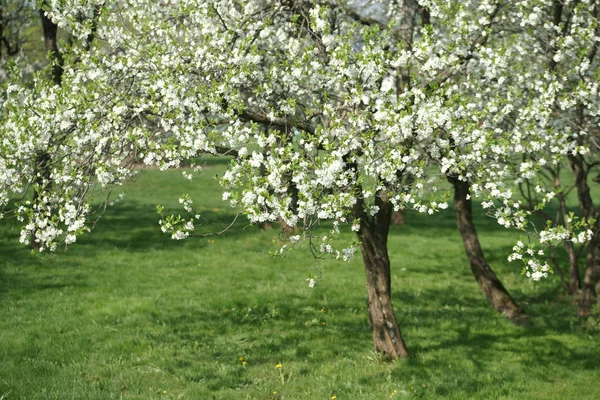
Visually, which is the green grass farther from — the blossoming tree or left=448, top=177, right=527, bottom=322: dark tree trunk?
the blossoming tree

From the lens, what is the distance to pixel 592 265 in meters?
13.8

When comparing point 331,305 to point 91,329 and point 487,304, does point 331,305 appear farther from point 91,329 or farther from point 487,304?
point 91,329

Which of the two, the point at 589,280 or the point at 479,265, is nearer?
the point at 589,280

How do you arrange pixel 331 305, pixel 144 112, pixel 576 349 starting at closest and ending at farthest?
1. pixel 144 112
2. pixel 576 349
3. pixel 331 305

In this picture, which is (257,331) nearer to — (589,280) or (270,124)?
(270,124)

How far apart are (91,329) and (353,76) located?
728 cm

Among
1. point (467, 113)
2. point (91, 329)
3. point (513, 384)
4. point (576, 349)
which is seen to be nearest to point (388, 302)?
Answer: point (513, 384)

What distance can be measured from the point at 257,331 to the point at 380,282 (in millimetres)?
3134

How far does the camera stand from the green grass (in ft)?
31.5

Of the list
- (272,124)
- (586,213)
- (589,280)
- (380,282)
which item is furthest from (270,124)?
(589,280)

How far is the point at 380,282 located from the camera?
410 inches

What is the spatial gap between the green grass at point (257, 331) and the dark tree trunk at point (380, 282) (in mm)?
333

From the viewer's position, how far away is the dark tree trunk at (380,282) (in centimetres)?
1023

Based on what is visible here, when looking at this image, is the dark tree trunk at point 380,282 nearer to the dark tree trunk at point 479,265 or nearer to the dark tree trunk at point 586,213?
the dark tree trunk at point 479,265
